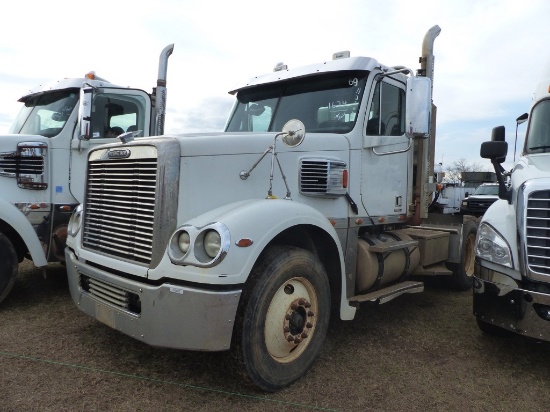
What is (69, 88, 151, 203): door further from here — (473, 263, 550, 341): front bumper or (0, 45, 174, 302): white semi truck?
(473, 263, 550, 341): front bumper

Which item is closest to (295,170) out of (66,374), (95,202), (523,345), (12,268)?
(95,202)

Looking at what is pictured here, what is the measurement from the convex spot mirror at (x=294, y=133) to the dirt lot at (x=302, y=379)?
5.73 feet

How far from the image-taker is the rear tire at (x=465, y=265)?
20.7 ft

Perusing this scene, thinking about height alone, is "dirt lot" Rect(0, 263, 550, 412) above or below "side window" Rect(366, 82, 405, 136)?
below

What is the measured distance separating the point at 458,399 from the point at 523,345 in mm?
1500

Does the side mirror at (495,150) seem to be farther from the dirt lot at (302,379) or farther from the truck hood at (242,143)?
the dirt lot at (302,379)

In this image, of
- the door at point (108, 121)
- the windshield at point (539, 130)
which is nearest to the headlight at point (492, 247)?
the windshield at point (539, 130)

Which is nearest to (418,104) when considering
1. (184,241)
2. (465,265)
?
(184,241)

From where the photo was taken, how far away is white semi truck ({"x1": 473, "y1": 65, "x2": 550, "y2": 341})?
346 centimetres

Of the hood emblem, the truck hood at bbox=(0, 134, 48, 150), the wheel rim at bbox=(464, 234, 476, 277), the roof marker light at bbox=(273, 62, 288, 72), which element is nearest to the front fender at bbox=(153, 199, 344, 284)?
the hood emblem

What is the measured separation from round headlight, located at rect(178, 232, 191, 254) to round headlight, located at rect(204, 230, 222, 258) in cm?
12

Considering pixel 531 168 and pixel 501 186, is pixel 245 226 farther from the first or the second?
pixel 531 168

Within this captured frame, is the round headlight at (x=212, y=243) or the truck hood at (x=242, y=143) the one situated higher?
the truck hood at (x=242, y=143)

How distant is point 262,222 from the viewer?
3068mm
